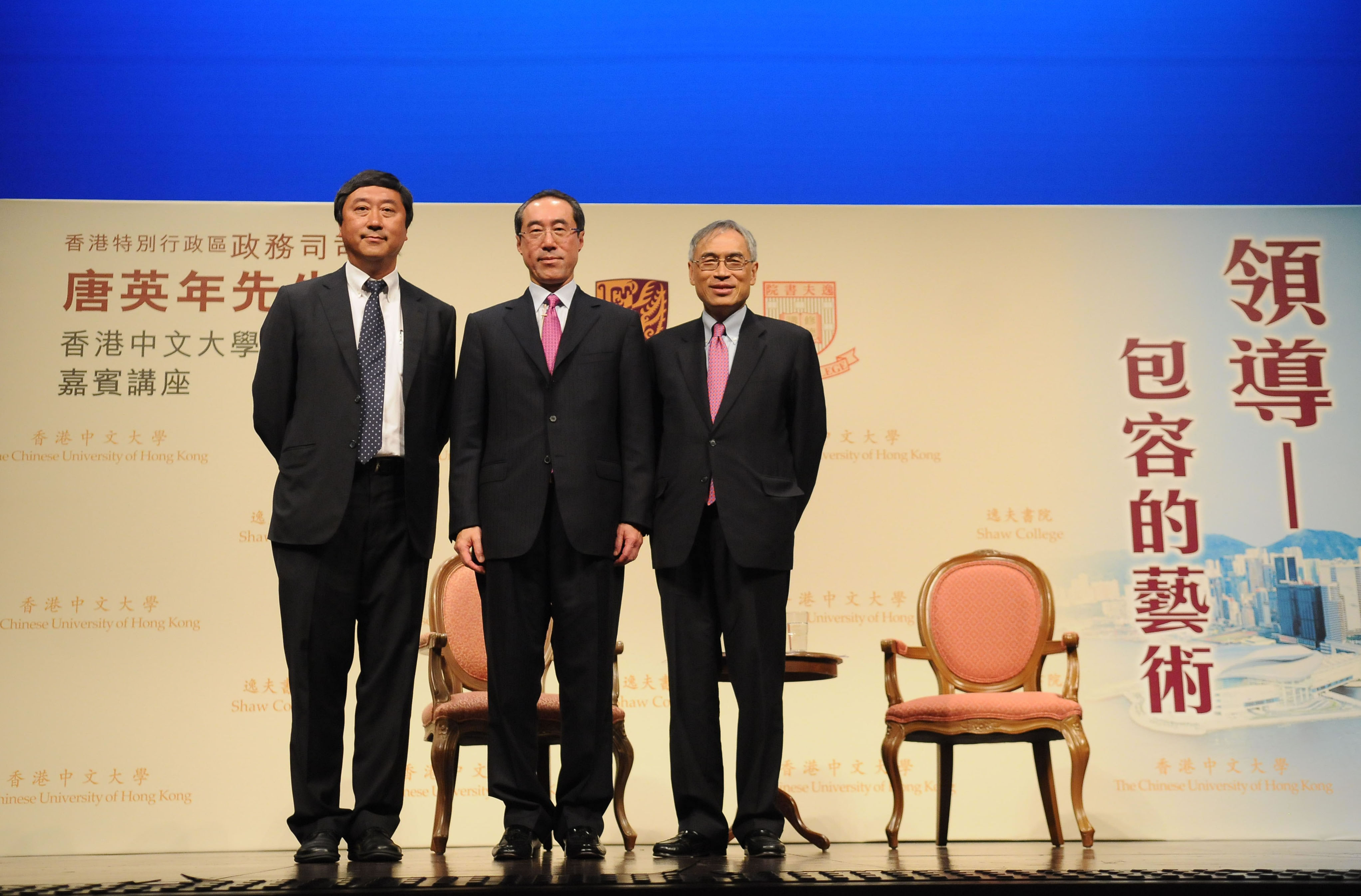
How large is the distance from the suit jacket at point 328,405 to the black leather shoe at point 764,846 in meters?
1.02

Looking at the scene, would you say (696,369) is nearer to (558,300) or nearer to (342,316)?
(558,300)

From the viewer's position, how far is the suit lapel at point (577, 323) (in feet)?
9.15

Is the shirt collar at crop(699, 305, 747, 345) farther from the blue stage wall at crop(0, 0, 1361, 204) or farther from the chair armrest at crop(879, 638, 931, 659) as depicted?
the blue stage wall at crop(0, 0, 1361, 204)

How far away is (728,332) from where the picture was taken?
9.70 feet

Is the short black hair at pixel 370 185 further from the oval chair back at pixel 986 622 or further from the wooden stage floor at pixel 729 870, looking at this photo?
the oval chair back at pixel 986 622

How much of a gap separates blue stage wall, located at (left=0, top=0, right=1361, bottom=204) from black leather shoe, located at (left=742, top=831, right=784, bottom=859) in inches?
108

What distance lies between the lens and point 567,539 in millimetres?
2688

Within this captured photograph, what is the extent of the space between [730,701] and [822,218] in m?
1.98

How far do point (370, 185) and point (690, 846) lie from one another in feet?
5.75

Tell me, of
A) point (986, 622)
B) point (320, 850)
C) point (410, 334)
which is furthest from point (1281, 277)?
point (320, 850)

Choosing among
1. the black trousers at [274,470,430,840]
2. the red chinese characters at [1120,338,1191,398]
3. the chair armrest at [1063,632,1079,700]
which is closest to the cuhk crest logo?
the red chinese characters at [1120,338,1191,398]

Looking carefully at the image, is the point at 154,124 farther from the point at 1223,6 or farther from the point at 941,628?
the point at 1223,6

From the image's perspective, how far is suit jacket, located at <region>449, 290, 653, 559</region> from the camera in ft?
8.82

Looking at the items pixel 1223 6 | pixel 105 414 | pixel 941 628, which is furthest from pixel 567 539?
pixel 1223 6
